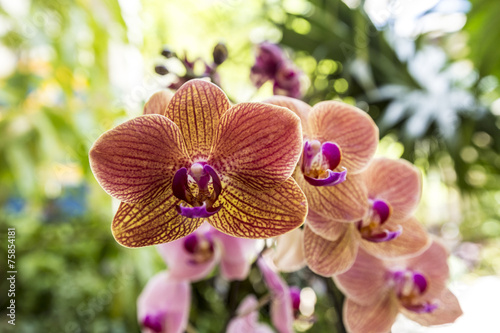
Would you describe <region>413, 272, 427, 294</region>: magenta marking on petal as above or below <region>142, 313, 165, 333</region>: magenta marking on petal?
above

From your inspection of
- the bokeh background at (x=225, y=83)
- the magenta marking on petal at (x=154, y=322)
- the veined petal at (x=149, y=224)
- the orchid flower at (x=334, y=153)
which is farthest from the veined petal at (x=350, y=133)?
the bokeh background at (x=225, y=83)

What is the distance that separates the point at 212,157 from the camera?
205 millimetres

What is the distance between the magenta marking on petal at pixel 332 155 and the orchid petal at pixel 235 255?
14cm

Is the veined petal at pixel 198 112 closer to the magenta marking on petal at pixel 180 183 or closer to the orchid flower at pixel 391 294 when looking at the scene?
the magenta marking on petal at pixel 180 183

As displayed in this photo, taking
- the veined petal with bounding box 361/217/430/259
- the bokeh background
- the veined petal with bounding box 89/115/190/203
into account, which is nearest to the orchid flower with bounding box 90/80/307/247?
the veined petal with bounding box 89/115/190/203

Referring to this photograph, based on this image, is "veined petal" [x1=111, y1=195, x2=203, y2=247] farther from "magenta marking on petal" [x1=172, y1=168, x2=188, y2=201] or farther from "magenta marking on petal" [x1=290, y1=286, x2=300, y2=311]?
"magenta marking on petal" [x1=290, y1=286, x2=300, y2=311]

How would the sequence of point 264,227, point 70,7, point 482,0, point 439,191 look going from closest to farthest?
point 264,227, point 482,0, point 70,7, point 439,191

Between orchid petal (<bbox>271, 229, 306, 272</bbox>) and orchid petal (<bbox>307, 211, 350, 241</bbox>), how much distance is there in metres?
0.02

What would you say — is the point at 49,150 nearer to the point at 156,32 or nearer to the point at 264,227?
the point at 156,32

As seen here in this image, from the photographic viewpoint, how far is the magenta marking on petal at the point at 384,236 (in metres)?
0.22

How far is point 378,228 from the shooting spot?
24 cm

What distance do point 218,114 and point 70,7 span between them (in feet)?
2.79

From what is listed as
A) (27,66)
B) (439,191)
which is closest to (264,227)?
(439,191)

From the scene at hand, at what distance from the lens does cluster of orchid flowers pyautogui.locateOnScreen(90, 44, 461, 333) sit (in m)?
0.19
